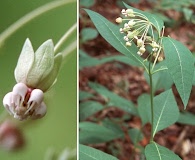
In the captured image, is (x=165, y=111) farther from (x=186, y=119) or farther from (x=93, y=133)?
(x=186, y=119)

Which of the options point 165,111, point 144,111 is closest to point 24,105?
point 165,111

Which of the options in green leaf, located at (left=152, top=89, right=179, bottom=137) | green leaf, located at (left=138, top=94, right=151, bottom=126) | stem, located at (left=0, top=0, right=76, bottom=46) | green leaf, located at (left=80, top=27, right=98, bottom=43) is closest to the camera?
stem, located at (left=0, top=0, right=76, bottom=46)

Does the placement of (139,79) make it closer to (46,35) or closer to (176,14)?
(176,14)

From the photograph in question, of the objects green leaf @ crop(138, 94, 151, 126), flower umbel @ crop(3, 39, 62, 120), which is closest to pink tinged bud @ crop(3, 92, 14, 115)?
flower umbel @ crop(3, 39, 62, 120)

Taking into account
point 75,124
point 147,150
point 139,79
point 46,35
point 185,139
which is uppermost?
point 46,35

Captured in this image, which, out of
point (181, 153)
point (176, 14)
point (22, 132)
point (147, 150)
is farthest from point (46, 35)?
point (176, 14)

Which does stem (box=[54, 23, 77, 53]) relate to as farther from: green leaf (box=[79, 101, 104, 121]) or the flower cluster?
green leaf (box=[79, 101, 104, 121])
